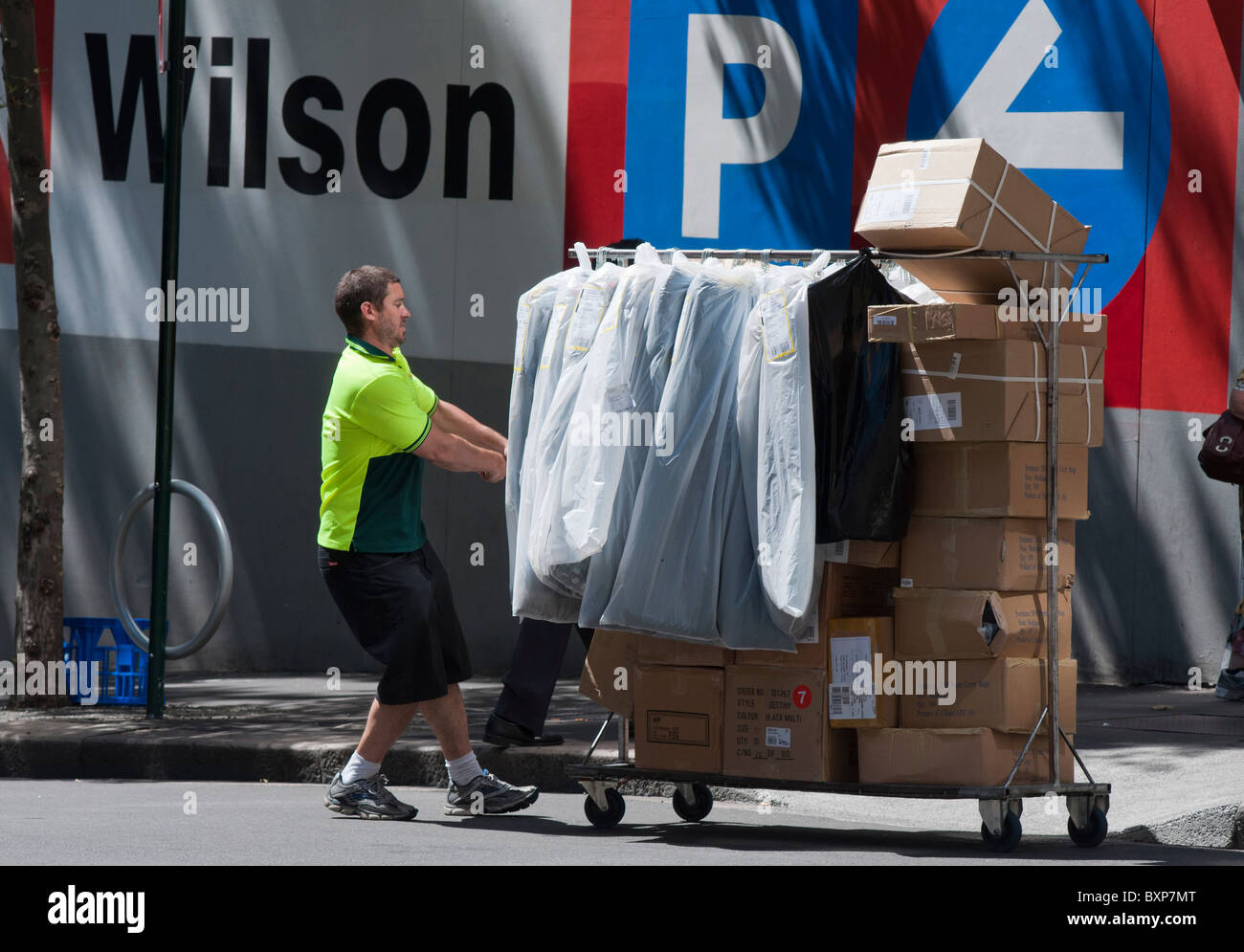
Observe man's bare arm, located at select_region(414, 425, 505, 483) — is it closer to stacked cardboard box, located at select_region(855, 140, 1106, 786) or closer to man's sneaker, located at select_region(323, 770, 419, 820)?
man's sneaker, located at select_region(323, 770, 419, 820)

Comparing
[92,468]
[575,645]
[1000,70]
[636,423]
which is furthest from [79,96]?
[636,423]

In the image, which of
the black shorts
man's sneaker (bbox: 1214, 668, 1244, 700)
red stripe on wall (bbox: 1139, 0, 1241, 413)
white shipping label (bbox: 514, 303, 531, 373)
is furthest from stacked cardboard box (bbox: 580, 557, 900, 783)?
red stripe on wall (bbox: 1139, 0, 1241, 413)

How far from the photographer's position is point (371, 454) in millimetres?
7207

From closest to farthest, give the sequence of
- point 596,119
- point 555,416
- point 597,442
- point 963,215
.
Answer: point 963,215
point 597,442
point 555,416
point 596,119

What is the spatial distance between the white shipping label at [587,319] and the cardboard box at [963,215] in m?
1.06

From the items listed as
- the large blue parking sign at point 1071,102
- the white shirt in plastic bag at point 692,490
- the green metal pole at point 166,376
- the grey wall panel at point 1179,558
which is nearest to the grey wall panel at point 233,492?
the green metal pole at point 166,376

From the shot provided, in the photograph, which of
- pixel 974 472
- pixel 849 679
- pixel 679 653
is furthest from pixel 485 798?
pixel 974 472

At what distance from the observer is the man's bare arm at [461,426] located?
749 cm

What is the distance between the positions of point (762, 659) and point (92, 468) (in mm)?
6872

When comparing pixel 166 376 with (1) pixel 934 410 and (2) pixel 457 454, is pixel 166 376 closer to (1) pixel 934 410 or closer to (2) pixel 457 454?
(2) pixel 457 454

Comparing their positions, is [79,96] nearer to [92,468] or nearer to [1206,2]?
[92,468]

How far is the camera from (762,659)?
6969 mm

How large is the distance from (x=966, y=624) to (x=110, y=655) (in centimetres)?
562
